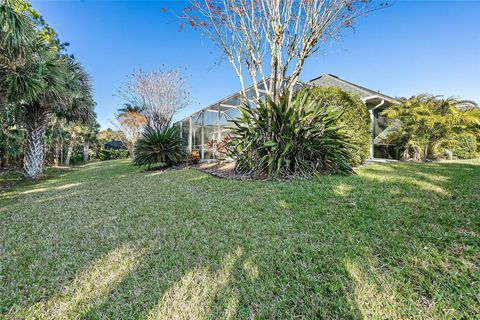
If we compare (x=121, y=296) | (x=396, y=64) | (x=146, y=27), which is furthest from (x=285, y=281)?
(x=146, y=27)

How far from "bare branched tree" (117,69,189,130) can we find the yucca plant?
554cm

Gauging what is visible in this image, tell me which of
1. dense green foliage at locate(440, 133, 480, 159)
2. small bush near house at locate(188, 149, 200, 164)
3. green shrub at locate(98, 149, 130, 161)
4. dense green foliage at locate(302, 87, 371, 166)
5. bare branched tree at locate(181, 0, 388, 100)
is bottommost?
green shrub at locate(98, 149, 130, 161)

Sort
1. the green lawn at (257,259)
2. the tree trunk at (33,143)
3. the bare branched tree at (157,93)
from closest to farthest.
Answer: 1. the green lawn at (257,259)
2. the tree trunk at (33,143)
3. the bare branched tree at (157,93)

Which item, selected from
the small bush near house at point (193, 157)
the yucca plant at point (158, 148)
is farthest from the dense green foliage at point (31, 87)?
the small bush near house at point (193, 157)

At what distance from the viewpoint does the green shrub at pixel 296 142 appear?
5027 mm

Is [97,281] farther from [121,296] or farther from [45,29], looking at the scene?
[45,29]

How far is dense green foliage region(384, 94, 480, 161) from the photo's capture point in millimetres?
8516

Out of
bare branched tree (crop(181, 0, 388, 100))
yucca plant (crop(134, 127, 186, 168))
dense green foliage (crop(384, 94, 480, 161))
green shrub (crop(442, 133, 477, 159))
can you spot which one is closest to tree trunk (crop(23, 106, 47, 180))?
yucca plant (crop(134, 127, 186, 168))

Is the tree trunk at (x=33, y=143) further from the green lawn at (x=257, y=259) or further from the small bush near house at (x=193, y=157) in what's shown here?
the green lawn at (x=257, y=259)

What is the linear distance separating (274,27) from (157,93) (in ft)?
38.1

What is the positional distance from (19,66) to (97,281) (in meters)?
7.23

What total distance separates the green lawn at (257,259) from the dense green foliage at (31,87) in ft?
14.5

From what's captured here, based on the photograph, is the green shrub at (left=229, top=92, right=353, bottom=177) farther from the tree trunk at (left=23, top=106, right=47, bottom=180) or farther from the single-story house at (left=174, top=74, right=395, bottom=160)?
the tree trunk at (left=23, top=106, right=47, bottom=180)

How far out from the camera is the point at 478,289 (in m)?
1.31
